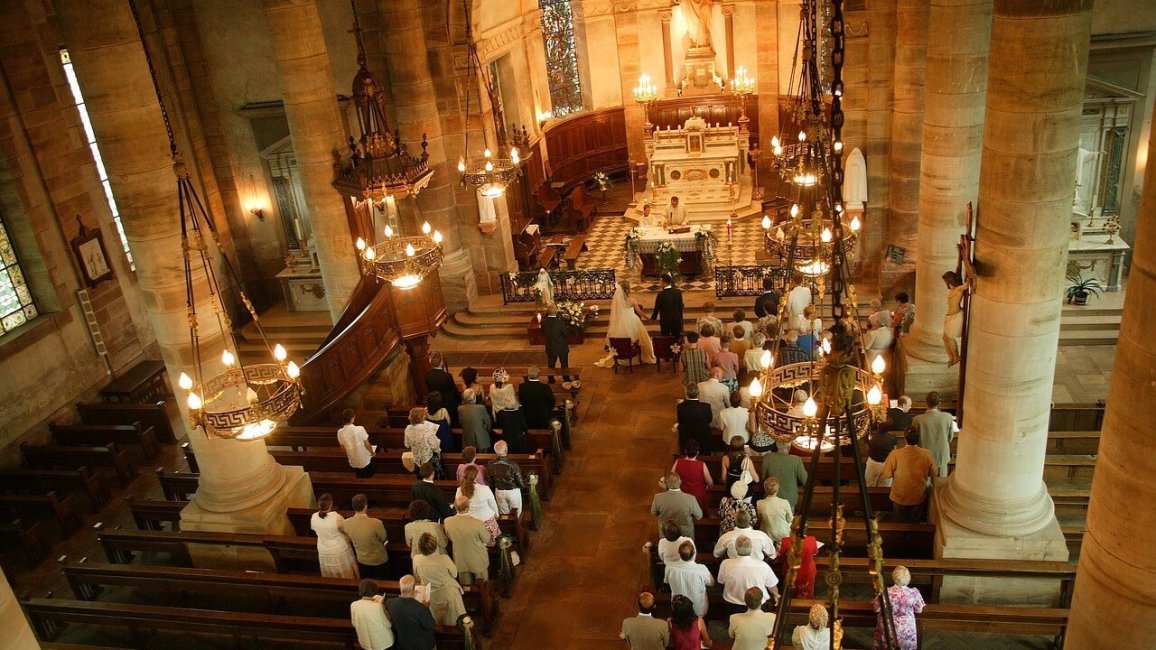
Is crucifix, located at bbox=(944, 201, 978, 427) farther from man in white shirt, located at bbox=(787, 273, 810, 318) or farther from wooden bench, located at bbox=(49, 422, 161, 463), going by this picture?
wooden bench, located at bbox=(49, 422, 161, 463)

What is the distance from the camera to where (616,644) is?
10.6 m

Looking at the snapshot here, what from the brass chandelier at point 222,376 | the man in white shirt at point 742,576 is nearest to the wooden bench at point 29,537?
the brass chandelier at point 222,376

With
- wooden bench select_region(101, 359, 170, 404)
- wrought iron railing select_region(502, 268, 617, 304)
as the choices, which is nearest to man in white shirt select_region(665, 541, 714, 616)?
wrought iron railing select_region(502, 268, 617, 304)

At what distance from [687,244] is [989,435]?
11.3 metres

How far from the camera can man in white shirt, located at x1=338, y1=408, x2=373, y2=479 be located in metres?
12.9

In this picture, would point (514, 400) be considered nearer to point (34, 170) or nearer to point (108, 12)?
point (108, 12)

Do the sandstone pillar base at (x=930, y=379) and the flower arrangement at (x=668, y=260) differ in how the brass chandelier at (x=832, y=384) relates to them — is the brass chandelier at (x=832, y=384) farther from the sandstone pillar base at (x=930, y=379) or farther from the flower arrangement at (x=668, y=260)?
the flower arrangement at (x=668, y=260)

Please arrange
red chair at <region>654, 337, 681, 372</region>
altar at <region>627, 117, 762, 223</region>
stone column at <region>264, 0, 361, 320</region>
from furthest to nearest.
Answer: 1. altar at <region>627, 117, 762, 223</region>
2. red chair at <region>654, 337, 681, 372</region>
3. stone column at <region>264, 0, 361, 320</region>

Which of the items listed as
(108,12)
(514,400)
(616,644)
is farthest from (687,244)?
(108,12)

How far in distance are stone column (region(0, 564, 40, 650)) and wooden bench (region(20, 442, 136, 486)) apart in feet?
30.6

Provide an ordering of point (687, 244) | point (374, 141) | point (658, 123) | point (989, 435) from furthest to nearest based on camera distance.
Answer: point (658, 123) → point (687, 244) → point (374, 141) → point (989, 435)

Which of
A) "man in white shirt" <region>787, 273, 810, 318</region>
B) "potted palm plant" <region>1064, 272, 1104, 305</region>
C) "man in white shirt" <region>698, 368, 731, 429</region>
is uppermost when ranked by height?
"man in white shirt" <region>787, 273, 810, 318</region>

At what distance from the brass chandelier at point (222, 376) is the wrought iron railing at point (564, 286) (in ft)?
28.8

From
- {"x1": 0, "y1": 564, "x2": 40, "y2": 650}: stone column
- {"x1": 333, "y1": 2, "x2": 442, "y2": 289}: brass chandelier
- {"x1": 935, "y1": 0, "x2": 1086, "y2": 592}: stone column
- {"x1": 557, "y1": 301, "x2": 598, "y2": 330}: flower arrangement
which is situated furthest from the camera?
{"x1": 557, "y1": 301, "x2": 598, "y2": 330}: flower arrangement
